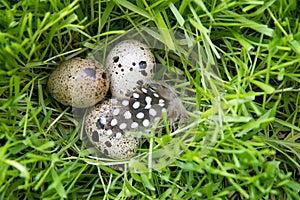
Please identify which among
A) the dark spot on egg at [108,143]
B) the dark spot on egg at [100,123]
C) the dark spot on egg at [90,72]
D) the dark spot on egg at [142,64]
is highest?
the dark spot on egg at [90,72]

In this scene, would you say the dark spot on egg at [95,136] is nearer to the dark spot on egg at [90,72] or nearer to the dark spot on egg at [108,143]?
the dark spot on egg at [108,143]

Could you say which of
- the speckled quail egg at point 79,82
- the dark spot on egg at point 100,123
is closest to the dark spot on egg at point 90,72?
the speckled quail egg at point 79,82

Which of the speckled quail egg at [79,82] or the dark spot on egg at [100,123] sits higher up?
the speckled quail egg at [79,82]

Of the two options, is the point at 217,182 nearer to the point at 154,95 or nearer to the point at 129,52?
the point at 154,95


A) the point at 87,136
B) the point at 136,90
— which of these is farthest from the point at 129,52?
the point at 87,136

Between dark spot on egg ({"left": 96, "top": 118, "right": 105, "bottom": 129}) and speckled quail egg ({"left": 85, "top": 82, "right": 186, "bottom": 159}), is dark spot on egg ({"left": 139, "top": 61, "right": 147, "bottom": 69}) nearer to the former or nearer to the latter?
speckled quail egg ({"left": 85, "top": 82, "right": 186, "bottom": 159})

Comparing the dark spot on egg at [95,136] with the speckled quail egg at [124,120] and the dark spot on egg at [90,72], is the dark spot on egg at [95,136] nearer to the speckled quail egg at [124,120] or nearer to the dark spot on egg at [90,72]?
the speckled quail egg at [124,120]

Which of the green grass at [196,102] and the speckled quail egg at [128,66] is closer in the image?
the green grass at [196,102]

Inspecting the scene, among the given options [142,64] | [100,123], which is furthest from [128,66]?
[100,123]
